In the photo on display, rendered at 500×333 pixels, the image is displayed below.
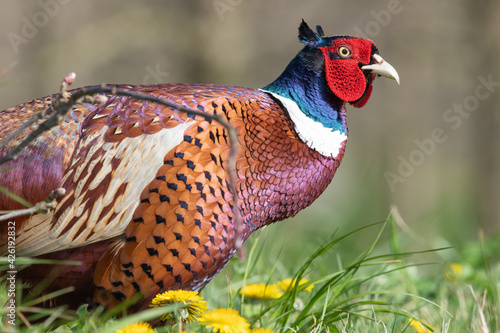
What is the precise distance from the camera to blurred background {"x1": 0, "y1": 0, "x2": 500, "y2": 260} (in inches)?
281

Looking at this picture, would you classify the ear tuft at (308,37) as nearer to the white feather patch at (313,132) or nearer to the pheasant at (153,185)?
the white feather patch at (313,132)

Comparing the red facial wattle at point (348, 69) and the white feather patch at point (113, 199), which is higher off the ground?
the red facial wattle at point (348, 69)

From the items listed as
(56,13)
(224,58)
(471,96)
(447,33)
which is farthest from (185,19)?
(471,96)

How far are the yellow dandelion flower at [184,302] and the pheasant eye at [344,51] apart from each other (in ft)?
4.64

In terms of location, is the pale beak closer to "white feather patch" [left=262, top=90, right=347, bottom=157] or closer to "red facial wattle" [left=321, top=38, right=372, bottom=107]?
"red facial wattle" [left=321, top=38, right=372, bottom=107]

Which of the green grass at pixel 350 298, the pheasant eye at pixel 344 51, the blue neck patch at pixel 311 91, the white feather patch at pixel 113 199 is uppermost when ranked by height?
the pheasant eye at pixel 344 51

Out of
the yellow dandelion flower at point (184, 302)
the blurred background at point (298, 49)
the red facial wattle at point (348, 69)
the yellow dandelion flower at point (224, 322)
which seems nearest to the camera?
the yellow dandelion flower at point (224, 322)

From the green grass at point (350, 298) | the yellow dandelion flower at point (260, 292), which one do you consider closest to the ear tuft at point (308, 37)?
the green grass at point (350, 298)

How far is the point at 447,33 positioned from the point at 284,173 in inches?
226

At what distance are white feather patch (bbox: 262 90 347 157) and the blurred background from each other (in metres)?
4.20

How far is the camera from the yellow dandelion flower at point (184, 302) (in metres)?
1.99

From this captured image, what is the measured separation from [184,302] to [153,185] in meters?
0.55

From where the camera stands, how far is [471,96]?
7.59 m

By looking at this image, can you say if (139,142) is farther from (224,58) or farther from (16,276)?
(224,58)
